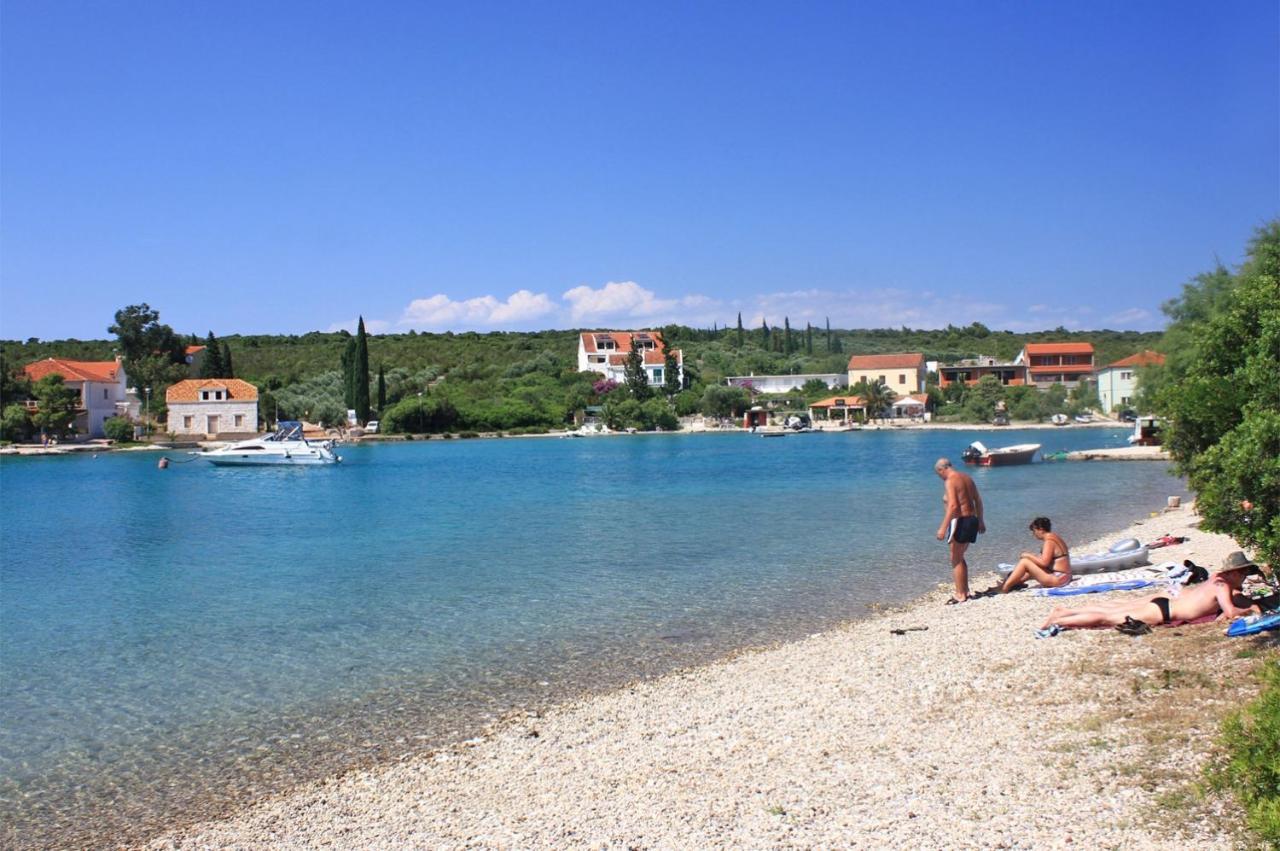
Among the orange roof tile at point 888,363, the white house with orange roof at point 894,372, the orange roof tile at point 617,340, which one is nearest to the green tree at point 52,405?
the orange roof tile at point 617,340

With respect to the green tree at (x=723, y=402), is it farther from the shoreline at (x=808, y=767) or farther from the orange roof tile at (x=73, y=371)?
the shoreline at (x=808, y=767)

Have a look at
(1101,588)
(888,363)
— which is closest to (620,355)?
(888,363)

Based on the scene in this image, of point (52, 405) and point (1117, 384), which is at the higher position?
point (52, 405)

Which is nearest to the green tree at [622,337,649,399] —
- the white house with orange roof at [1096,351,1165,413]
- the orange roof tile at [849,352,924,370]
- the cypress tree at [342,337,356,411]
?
the cypress tree at [342,337,356,411]

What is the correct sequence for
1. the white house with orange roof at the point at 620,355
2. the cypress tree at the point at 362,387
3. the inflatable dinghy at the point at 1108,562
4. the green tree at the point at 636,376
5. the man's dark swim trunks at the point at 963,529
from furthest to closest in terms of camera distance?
the white house with orange roof at the point at 620,355 < the green tree at the point at 636,376 < the cypress tree at the point at 362,387 < the inflatable dinghy at the point at 1108,562 < the man's dark swim trunks at the point at 963,529

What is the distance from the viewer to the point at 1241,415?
878 centimetres

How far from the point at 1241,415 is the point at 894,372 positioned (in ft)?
333

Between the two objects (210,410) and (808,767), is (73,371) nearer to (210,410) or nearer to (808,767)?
(210,410)

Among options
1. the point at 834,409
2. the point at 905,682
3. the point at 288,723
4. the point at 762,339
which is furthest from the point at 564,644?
the point at 762,339

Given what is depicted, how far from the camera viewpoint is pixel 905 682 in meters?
8.92

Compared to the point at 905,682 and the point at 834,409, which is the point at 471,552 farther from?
the point at 834,409

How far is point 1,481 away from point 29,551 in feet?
92.3

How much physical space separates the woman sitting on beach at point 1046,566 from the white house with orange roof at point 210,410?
231 feet

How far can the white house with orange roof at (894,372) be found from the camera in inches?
4222
